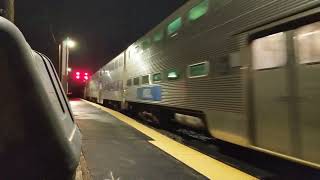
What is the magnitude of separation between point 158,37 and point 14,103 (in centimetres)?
1151

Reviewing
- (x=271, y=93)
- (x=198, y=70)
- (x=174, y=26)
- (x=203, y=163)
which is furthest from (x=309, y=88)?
(x=174, y=26)

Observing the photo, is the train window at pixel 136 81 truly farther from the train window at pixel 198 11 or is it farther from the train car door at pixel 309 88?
the train car door at pixel 309 88

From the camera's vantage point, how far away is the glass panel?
8.89 meters

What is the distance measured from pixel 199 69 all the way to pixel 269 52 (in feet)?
10.4

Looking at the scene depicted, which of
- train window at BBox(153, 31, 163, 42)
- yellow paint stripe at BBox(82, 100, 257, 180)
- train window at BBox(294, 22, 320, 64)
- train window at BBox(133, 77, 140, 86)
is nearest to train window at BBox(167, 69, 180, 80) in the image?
train window at BBox(153, 31, 163, 42)

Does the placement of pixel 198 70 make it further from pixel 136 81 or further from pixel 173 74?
pixel 136 81

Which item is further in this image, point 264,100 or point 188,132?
point 188,132

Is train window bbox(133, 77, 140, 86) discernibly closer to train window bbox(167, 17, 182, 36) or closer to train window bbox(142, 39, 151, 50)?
train window bbox(142, 39, 151, 50)

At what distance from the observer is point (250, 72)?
22.3ft

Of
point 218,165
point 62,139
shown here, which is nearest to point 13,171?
point 62,139

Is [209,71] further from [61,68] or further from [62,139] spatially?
[61,68]

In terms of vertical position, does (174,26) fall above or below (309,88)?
above

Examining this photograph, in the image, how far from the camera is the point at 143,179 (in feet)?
18.9

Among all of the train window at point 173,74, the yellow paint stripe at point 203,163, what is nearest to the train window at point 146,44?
the train window at point 173,74
